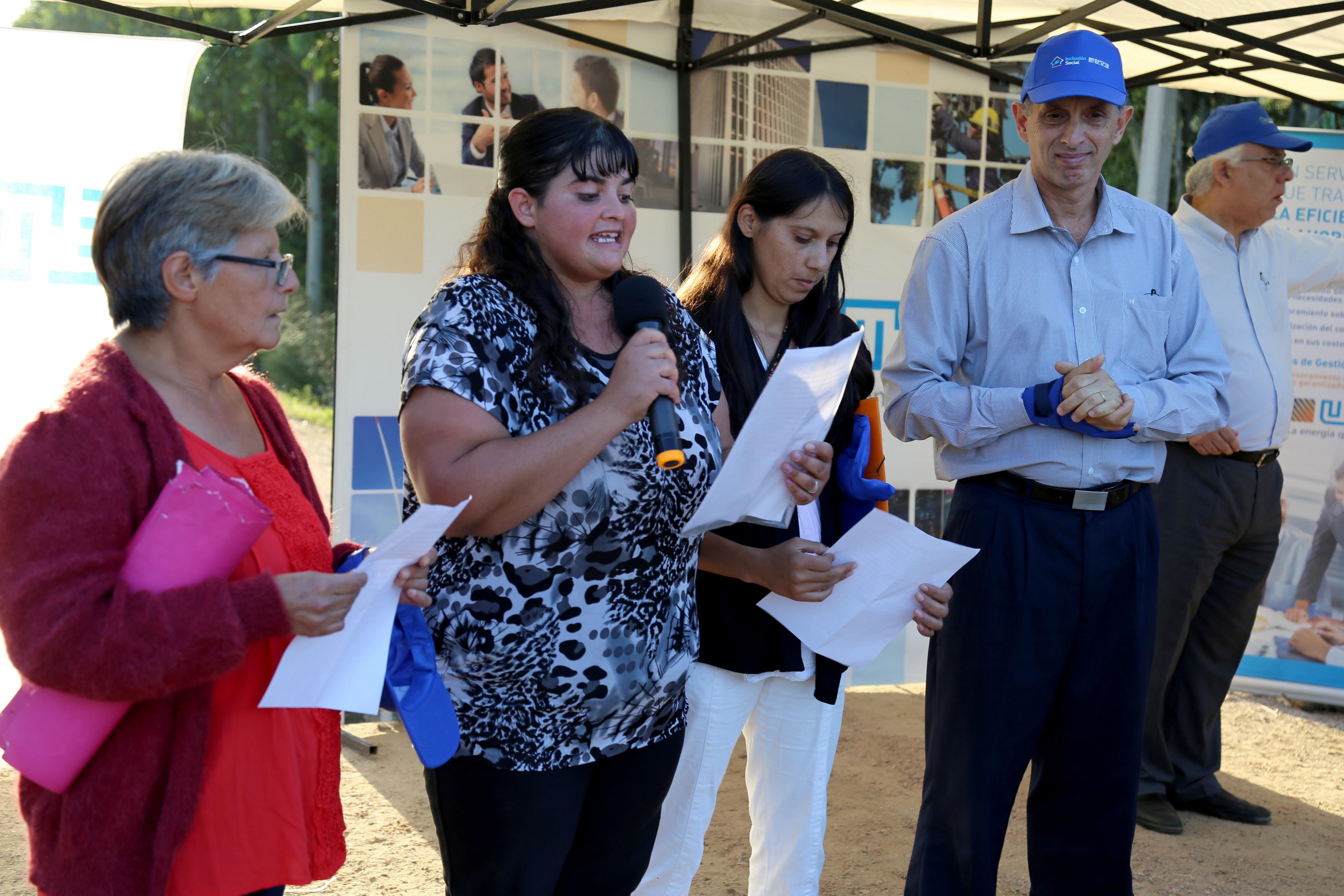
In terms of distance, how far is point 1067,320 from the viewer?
257 centimetres

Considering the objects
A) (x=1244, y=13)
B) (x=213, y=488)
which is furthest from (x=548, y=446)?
(x=1244, y=13)

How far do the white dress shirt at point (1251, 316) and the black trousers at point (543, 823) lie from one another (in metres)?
2.76

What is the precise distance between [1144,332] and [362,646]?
1978 mm

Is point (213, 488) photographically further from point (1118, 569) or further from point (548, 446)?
point (1118, 569)

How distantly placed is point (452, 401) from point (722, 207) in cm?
308

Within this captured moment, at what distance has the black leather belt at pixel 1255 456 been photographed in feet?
12.4

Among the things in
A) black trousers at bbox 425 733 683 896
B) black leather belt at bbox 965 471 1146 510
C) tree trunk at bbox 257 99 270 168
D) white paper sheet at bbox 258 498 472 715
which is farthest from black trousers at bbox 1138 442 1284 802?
tree trunk at bbox 257 99 270 168

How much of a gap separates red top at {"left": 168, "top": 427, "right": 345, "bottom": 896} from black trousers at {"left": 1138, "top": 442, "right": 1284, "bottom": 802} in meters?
2.91

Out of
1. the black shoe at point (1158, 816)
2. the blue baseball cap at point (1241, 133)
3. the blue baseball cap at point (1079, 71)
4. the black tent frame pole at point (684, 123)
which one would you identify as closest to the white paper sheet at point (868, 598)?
the blue baseball cap at point (1079, 71)

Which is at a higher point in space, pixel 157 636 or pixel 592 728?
pixel 157 636

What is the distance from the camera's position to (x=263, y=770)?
1577 millimetres

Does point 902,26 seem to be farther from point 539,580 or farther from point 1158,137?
point 1158,137

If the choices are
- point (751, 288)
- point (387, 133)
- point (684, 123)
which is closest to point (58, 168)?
point (387, 133)

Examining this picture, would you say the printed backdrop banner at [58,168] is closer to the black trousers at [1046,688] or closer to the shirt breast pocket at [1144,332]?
the black trousers at [1046,688]
